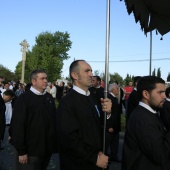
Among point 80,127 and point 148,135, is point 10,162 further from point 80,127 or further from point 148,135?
point 148,135

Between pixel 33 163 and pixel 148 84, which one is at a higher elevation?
pixel 148 84

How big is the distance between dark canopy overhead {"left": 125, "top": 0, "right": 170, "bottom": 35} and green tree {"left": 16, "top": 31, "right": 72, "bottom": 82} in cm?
4774

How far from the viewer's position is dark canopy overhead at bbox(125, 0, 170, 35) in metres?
4.27

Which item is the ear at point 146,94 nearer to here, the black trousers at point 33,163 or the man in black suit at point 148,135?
the man in black suit at point 148,135

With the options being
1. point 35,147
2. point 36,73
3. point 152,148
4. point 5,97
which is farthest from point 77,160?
point 5,97

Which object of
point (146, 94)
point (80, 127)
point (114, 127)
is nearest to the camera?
point (146, 94)

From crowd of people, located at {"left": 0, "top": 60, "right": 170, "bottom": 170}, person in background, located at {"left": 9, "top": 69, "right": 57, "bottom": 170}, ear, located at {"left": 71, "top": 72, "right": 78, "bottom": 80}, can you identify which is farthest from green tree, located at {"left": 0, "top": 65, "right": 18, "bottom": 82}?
ear, located at {"left": 71, "top": 72, "right": 78, "bottom": 80}

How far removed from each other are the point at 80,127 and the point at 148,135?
77 centimetres

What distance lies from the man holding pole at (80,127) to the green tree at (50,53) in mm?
49519

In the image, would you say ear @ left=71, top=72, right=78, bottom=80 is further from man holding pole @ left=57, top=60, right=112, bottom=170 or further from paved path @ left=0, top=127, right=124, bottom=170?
paved path @ left=0, top=127, right=124, bottom=170

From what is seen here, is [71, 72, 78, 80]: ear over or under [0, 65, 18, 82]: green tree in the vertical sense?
under

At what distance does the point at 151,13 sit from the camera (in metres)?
4.95

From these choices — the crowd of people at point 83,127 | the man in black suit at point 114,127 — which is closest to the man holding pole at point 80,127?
the crowd of people at point 83,127

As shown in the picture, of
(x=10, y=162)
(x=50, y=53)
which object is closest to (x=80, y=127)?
(x=10, y=162)
